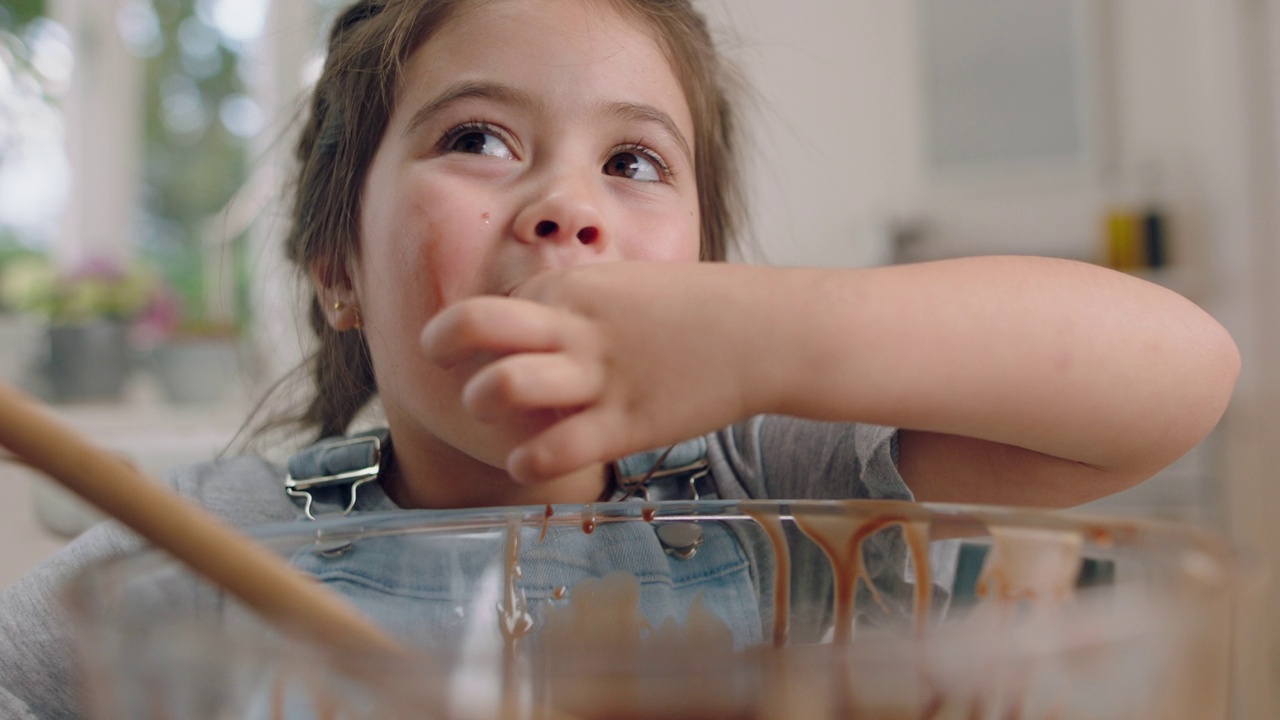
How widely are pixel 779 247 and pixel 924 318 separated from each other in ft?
6.58

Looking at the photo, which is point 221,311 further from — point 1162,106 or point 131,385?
point 1162,106

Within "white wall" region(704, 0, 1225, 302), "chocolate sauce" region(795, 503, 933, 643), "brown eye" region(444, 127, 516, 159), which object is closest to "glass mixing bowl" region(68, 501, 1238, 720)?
"chocolate sauce" region(795, 503, 933, 643)

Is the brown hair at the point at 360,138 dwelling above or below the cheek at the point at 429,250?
above

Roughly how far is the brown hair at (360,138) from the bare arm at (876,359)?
318mm

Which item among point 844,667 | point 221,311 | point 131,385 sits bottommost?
point 844,667

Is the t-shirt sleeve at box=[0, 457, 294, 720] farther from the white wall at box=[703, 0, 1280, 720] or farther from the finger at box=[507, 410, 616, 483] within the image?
the white wall at box=[703, 0, 1280, 720]

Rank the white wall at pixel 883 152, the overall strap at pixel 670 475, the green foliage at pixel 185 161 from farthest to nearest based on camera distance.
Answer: the white wall at pixel 883 152
the green foliage at pixel 185 161
the overall strap at pixel 670 475

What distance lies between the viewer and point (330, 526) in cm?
31

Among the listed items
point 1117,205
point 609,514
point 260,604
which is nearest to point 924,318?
point 609,514

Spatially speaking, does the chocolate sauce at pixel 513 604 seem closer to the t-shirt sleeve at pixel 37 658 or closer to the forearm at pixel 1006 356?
the forearm at pixel 1006 356

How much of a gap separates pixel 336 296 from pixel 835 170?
191 cm

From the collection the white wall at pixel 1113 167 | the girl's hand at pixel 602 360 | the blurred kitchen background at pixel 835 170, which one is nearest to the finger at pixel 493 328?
the girl's hand at pixel 602 360

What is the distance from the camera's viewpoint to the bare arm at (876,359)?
0.31m

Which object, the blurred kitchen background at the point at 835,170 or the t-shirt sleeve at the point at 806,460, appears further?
the blurred kitchen background at the point at 835,170
